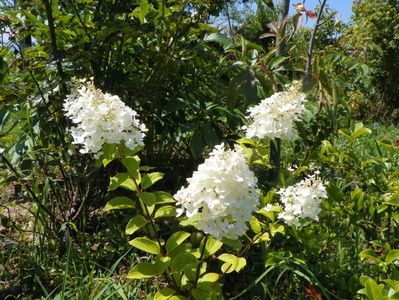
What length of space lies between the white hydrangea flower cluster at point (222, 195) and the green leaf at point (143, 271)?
1.01 ft

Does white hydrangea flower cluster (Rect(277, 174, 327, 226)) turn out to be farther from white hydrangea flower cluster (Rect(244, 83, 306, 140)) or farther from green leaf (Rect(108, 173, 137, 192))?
green leaf (Rect(108, 173, 137, 192))

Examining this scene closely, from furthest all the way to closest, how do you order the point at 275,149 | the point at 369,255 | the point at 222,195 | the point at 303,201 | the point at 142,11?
the point at 275,149, the point at 142,11, the point at 369,255, the point at 303,201, the point at 222,195

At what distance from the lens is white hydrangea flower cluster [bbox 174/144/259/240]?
1.21 meters

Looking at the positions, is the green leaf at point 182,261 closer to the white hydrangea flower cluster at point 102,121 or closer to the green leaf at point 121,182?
the green leaf at point 121,182

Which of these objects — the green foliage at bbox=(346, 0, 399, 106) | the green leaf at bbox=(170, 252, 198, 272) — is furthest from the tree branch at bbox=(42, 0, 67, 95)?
the green foliage at bbox=(346, 0, 399, 106)

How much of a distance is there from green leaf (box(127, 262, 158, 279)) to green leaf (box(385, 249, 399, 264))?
2.31ft

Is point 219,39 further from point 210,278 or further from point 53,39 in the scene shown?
point 210,278

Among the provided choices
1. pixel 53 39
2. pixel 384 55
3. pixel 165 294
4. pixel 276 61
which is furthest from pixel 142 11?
pixel 384 55

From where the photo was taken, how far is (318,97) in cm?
194

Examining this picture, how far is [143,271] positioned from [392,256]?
0.75 m

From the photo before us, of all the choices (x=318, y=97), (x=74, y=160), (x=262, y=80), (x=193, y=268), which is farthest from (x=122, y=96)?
(x=193, y=268)

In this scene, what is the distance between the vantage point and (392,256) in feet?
5.34

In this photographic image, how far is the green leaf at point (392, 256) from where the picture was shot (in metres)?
1.62

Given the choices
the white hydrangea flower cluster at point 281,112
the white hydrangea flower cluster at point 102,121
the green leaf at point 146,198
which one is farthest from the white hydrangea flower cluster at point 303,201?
the white hydrangea flower cluster at point 102,121
